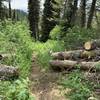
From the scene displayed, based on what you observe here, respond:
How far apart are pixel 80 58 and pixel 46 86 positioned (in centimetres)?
293

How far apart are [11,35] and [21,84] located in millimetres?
8299

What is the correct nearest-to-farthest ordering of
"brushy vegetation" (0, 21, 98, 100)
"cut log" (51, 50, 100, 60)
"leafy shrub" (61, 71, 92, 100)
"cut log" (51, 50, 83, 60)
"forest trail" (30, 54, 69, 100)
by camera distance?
"brushy vegetation" (0, 21, 98, 100) → "leafy shrub" (61, 71, 92, 100) → "forest trail" (30, 54, 69, 100) → "cut log" (51, 50, 100, 60) → "cut log" (51, 50, 83, 60)

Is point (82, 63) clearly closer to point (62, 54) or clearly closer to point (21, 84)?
point (62, 54)

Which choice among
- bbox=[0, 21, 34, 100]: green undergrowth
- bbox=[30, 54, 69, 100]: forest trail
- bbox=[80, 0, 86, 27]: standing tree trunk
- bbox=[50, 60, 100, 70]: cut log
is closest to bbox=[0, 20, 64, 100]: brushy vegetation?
bbox=[0, 21, 34, 100]: green undergrowth

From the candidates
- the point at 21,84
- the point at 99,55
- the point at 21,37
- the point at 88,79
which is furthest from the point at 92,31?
the point at 21,84

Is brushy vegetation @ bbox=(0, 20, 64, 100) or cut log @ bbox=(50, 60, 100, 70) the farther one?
cut log @ bbox=(50, 60, 100, 70)

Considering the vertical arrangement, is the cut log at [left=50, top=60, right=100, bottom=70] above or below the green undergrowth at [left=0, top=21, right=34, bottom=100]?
below

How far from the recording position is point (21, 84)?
25.5ft

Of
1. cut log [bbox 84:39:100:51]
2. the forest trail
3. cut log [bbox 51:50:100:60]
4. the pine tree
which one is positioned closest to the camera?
the forest trail

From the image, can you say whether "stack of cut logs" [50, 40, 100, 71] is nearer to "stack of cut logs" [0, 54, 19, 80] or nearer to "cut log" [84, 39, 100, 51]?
"cut log" [84, 39, 100, 51]

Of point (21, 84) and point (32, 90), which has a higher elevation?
point (21, 84)

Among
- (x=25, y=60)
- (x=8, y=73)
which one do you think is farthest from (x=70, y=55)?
(x=8, y=73)

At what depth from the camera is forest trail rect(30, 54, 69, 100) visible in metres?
9.52

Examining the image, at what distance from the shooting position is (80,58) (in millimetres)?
13016
